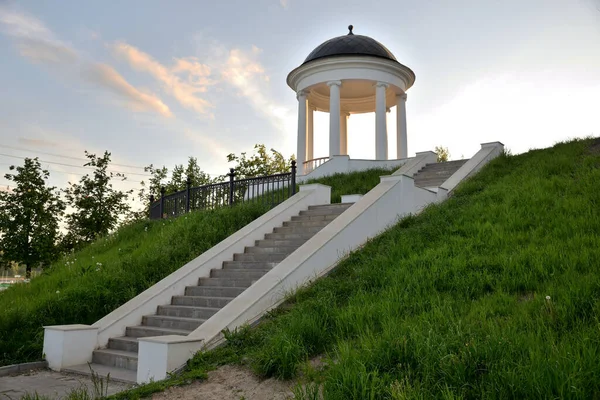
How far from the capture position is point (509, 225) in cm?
902

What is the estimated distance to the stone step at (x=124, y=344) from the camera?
7.86 m

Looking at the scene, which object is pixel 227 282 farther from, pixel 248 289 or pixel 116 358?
pixel 116 358

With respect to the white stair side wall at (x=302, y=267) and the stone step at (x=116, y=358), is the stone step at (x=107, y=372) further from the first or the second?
the white stair side wall at (x=302, y=267)

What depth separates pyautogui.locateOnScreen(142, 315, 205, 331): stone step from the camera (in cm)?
818

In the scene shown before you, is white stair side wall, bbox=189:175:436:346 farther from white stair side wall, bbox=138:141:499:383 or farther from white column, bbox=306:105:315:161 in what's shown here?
white column, bbox=306:105:315:161

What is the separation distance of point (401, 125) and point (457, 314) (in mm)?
20265

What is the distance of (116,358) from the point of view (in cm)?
751

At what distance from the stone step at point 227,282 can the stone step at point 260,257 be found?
0.98 meters

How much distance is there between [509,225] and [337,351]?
535cm

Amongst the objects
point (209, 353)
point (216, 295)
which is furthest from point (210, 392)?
point (216, 295)

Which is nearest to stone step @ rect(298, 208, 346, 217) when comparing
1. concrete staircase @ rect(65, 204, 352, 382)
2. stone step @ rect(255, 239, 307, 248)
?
concrete staircase @ rect(65, 204, 352, 382)

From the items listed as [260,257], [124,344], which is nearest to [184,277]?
[260,257]

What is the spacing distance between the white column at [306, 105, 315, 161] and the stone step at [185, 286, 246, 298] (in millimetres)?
16582

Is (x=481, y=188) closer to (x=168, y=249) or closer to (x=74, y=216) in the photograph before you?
(x=168, y=249)
